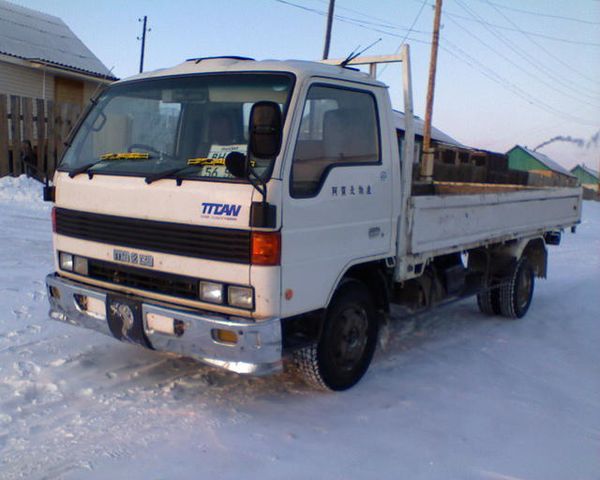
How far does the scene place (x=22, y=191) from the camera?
499 inches

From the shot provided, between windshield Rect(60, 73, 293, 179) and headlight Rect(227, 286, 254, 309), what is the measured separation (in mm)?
700

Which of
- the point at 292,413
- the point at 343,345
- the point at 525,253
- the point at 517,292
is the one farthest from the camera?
the point at 525,253

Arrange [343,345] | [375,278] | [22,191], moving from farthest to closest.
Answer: [22,191], [375,278], [343,345]

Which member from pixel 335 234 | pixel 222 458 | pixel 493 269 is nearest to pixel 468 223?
pixel 493 269

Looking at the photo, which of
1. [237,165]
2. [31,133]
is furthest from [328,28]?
[237,165]

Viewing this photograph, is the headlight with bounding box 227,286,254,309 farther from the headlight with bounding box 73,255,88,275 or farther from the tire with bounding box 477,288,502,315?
the tire with bounding box 477,288,502,315

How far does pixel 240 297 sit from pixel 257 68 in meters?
1.56

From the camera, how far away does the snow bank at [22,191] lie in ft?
40.3

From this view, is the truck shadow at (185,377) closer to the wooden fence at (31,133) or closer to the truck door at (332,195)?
the truck door at (332,195)

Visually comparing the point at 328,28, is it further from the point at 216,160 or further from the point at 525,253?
the point at 216,160

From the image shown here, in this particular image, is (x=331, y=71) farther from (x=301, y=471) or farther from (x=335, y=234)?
(x=301, y=471)

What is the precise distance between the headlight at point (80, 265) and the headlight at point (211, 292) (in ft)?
3.67

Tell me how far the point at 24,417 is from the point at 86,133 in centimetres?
213

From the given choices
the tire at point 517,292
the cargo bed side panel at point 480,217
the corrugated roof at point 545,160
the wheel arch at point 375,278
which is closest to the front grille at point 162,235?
the wheel arch at point 375,278
